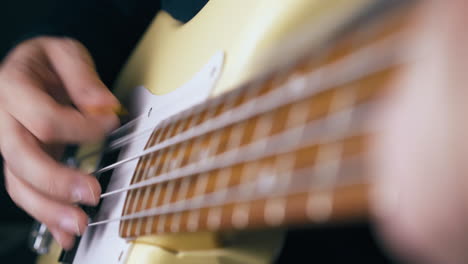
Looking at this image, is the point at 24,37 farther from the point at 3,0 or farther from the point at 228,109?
the point at 228,109

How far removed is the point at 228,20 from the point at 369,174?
312 millimetres

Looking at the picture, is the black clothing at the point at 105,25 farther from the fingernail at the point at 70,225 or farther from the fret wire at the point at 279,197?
the fret wire at the point at 279,197

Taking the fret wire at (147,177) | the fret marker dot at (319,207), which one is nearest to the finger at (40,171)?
the fret wire at (147,177)

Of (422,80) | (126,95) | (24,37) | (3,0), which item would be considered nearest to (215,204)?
(422,80)

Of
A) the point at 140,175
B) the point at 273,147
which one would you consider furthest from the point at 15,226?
the point at 273,147

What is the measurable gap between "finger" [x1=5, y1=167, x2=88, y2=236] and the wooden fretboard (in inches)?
8.6

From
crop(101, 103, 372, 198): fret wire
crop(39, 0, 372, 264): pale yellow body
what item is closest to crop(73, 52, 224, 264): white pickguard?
crop(39, 0, 372, 264): pale yellow body

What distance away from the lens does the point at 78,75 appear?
1.93ft

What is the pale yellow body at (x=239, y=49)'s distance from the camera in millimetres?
368

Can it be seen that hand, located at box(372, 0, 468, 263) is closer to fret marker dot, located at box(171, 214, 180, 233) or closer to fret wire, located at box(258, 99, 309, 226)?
fret wire, located at box(258, 99, 309, 226)

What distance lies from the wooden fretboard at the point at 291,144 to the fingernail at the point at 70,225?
0.72 ft

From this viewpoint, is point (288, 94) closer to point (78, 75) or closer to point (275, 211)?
point (275, 211)

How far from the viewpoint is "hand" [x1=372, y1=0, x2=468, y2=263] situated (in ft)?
0.53

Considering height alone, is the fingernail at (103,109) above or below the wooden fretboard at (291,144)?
above
